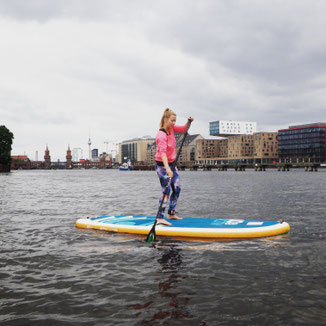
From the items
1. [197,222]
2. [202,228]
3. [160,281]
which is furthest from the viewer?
[197,222]

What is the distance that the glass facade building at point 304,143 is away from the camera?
520ft

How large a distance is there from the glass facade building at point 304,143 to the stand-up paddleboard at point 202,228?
16018 centimetres

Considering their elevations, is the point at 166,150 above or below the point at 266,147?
below

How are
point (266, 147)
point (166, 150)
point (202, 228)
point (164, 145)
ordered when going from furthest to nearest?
1. point (266, 147)
2. point (166, 150)
3. point (164, 145)
4. point (202, 228)

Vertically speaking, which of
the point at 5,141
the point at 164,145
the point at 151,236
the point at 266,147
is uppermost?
the point at 266,147

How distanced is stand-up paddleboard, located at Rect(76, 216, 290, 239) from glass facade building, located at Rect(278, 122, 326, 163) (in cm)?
16018

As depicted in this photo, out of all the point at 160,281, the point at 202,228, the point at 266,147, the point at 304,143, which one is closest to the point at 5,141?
the point at 202,228

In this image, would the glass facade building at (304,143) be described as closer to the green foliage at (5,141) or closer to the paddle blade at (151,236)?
the green foliage at (5,141)

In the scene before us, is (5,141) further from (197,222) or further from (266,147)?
(266,147)

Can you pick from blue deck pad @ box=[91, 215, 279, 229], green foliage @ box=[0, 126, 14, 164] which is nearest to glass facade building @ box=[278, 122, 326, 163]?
green foliage @ box=[0, 126, 14, 164]

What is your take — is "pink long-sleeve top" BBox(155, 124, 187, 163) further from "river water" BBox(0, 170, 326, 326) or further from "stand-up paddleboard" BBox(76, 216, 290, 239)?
"river water" BBox(0, 170, 326, 326)

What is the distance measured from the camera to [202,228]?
26.5 ft

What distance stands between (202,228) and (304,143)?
172 m

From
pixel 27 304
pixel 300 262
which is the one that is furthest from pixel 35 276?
pixel 300 262
